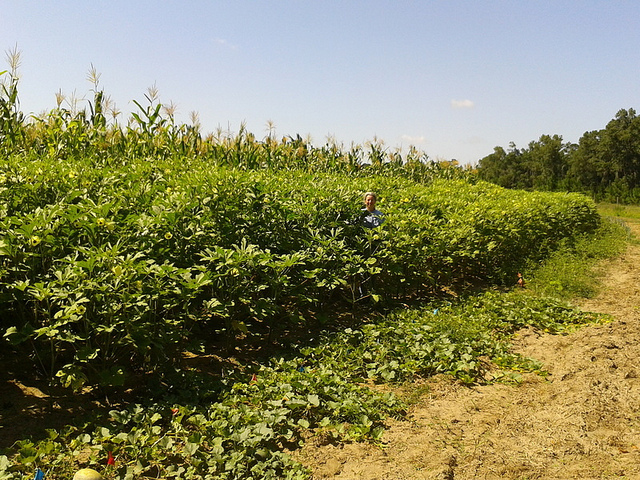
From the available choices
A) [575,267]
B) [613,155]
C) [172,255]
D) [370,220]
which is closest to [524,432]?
[172,255]

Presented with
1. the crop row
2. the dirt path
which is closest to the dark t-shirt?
the crop row

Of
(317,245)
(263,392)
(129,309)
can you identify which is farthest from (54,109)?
(263,392)

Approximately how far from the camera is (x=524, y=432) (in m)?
3.42

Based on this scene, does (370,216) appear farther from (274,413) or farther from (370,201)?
(274,413)

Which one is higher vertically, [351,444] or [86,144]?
[86,144]

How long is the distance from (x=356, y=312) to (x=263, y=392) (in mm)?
2423

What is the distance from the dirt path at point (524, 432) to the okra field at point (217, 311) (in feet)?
0.65

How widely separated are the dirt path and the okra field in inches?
7.8

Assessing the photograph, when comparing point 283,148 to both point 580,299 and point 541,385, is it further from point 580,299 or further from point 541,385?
point 541,385

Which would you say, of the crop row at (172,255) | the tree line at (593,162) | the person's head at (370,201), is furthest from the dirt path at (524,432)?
the tree line at (593,162)

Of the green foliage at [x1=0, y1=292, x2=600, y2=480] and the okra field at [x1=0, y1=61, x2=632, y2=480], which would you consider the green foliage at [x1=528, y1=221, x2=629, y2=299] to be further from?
the green foliage at [x1=0, y1=292, x2=600, y2=480]

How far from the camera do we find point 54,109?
27.0 ft

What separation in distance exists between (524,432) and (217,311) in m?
2.31

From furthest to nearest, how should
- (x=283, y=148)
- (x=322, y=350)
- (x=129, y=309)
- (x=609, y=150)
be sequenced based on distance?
(x=609, y=150)
(x=283, y=148)
(x=322, y=350)
(x=129, y=309)
